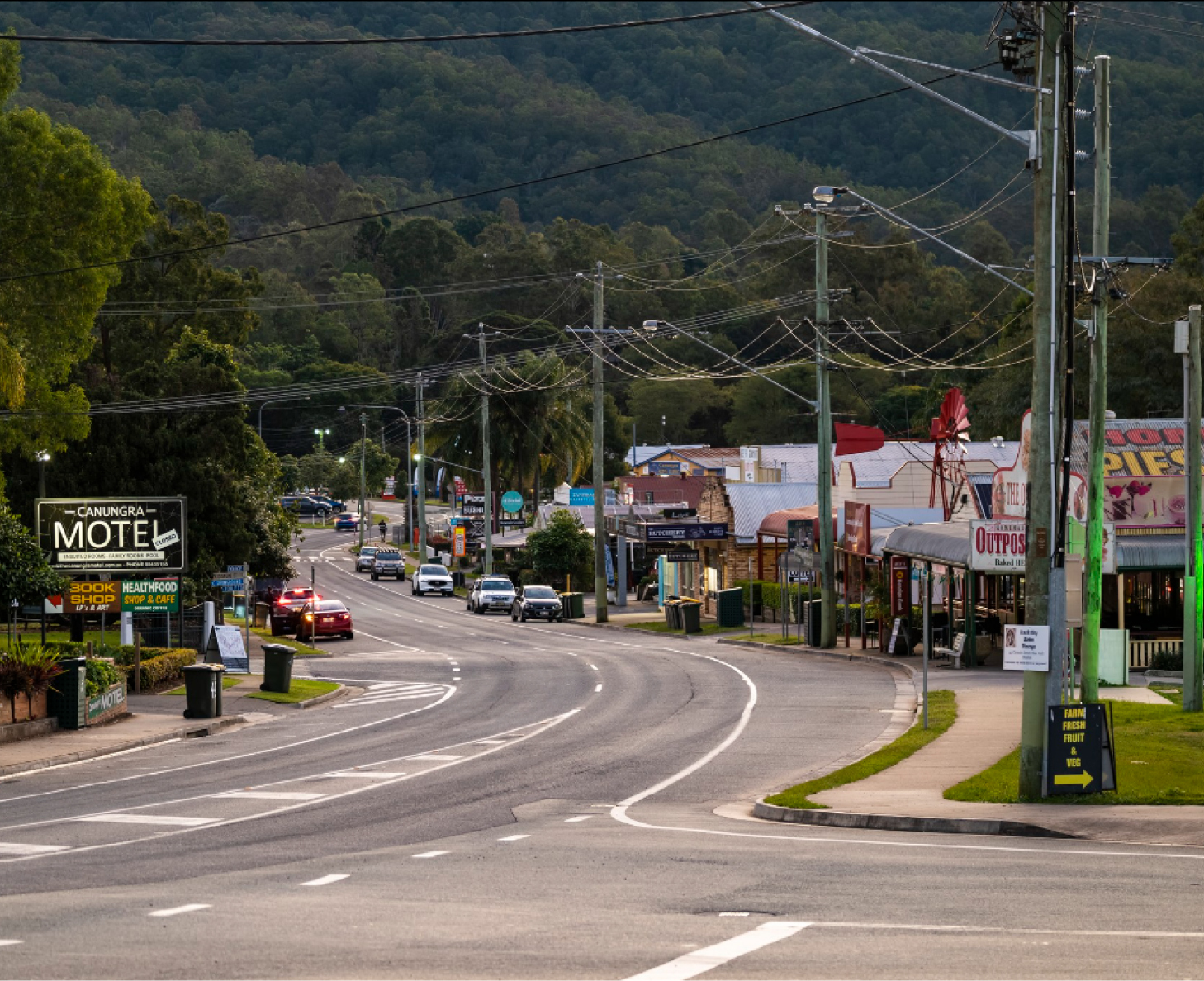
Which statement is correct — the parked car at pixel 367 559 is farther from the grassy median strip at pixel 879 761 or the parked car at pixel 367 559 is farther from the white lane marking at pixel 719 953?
the white lane marking at pixel 719 953

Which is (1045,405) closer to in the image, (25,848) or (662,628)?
(25,848)

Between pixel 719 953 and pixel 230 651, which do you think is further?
pixel 230 651

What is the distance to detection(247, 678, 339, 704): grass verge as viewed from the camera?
35.6 m

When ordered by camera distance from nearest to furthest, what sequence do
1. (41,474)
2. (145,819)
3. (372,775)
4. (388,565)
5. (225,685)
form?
(145,819) → (372,775) → (225,685) → (41,474) → (388,565)

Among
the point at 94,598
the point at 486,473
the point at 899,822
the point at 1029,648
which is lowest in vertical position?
the point at 899,822

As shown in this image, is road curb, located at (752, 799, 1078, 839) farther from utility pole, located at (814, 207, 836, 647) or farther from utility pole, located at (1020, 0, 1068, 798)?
utility pole, located at (814, 207, 836, 647)

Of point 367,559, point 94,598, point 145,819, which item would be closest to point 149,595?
point 94,598

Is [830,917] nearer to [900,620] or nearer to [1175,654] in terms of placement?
[1175,654]

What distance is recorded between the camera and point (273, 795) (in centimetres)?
2092

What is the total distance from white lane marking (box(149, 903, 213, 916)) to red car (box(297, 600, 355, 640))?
42.9 m

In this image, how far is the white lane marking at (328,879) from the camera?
13828 millimetres

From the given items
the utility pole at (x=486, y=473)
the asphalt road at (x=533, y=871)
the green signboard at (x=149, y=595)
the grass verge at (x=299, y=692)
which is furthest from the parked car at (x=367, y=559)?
the asphalt road at (x=533, y=871)

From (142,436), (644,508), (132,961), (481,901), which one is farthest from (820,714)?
(644,508)

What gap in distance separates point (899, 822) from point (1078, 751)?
2238 millimetres
